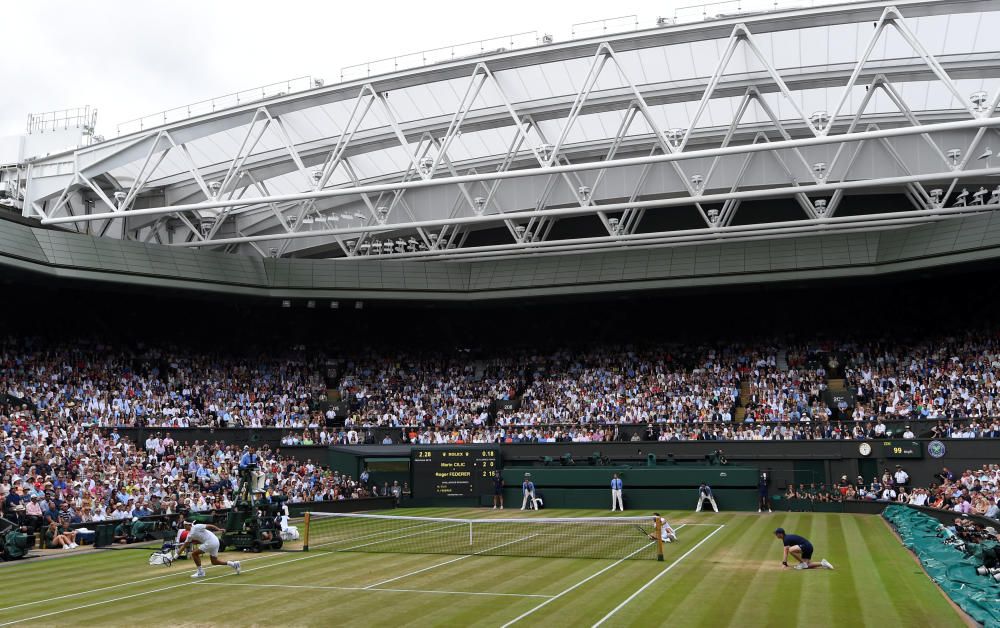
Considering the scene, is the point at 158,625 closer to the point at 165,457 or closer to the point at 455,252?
the point at 165,457

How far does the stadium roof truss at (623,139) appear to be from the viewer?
3044cm

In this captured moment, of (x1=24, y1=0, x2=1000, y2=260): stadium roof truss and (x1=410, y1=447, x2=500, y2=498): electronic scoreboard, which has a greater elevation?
(x1=24, y1=0, x2=1000, y2=260): stadium roof truss

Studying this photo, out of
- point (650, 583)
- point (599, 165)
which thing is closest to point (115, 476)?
point (599, 165)

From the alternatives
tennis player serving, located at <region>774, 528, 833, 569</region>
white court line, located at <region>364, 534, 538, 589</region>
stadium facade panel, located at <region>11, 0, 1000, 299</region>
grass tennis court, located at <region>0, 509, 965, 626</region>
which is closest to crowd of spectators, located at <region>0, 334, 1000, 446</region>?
stadium facade panel, located at <region>11, 0, 1000, 299</region>

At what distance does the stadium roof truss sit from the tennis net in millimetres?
11783

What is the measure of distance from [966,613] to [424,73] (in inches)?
1033

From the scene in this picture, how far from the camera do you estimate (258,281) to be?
47.4 meters

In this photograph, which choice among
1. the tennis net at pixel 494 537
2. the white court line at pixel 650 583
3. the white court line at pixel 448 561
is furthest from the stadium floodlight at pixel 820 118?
the white court line at pixel 448 561

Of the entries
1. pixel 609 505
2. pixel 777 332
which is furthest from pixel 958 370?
pixel 609 505

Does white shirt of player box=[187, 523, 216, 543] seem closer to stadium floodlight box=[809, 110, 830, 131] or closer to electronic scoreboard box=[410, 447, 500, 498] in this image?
electronic scoreboard box=[410, 447, 500, 498]

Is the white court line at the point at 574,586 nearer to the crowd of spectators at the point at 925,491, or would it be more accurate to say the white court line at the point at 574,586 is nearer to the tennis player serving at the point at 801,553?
the tennis player serving at the point at 801,553

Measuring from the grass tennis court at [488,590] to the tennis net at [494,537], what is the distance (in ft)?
3.43

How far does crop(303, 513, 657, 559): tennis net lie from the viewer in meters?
22.7

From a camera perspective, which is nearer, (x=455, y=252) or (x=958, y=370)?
(x=958, y=370)
